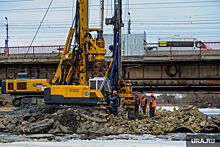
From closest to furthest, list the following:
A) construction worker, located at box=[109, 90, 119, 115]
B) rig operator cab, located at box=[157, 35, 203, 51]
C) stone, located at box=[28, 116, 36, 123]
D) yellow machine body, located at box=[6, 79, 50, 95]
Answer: stone, located at box=[28, 116, 36, 123] < construction worker, located at box=[109, 90, 119, 115] < yellow machine body, located at box=[6, 79, 50, 95] < rig operator cab, located at box=[157, 35, 203, 51]

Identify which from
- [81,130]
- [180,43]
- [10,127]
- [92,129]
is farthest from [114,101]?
[180,43]

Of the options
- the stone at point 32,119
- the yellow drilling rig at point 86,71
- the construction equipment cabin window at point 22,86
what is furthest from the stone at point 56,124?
the construction equipment cabin window at point 22,86

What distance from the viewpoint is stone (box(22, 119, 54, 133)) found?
47.0 feet

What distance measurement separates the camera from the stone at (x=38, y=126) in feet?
47.0

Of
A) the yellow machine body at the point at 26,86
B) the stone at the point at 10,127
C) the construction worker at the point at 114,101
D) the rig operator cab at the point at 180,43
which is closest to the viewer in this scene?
the stone at the point at 10,127

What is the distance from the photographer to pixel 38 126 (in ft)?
47.4

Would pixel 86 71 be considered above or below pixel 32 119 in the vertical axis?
above

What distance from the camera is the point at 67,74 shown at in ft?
74.8

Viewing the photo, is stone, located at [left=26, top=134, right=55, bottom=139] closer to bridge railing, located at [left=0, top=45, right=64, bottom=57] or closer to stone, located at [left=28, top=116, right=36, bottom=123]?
stone, located at [left=28, top=116, right=36, bottom=123]

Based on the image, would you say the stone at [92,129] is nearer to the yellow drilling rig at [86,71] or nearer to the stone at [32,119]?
the stone at [32,119]

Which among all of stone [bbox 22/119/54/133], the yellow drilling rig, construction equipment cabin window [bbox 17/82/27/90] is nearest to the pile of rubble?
stone [bbox 22/119/54/133]

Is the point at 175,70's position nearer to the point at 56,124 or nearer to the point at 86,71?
the point at 86,71

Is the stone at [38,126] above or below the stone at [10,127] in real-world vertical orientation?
above

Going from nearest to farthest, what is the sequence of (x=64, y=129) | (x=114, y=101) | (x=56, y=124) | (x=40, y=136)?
(x=40, y=136) → (x=64, y=129) → (x=56, y=124) → (x=114, y=101)
